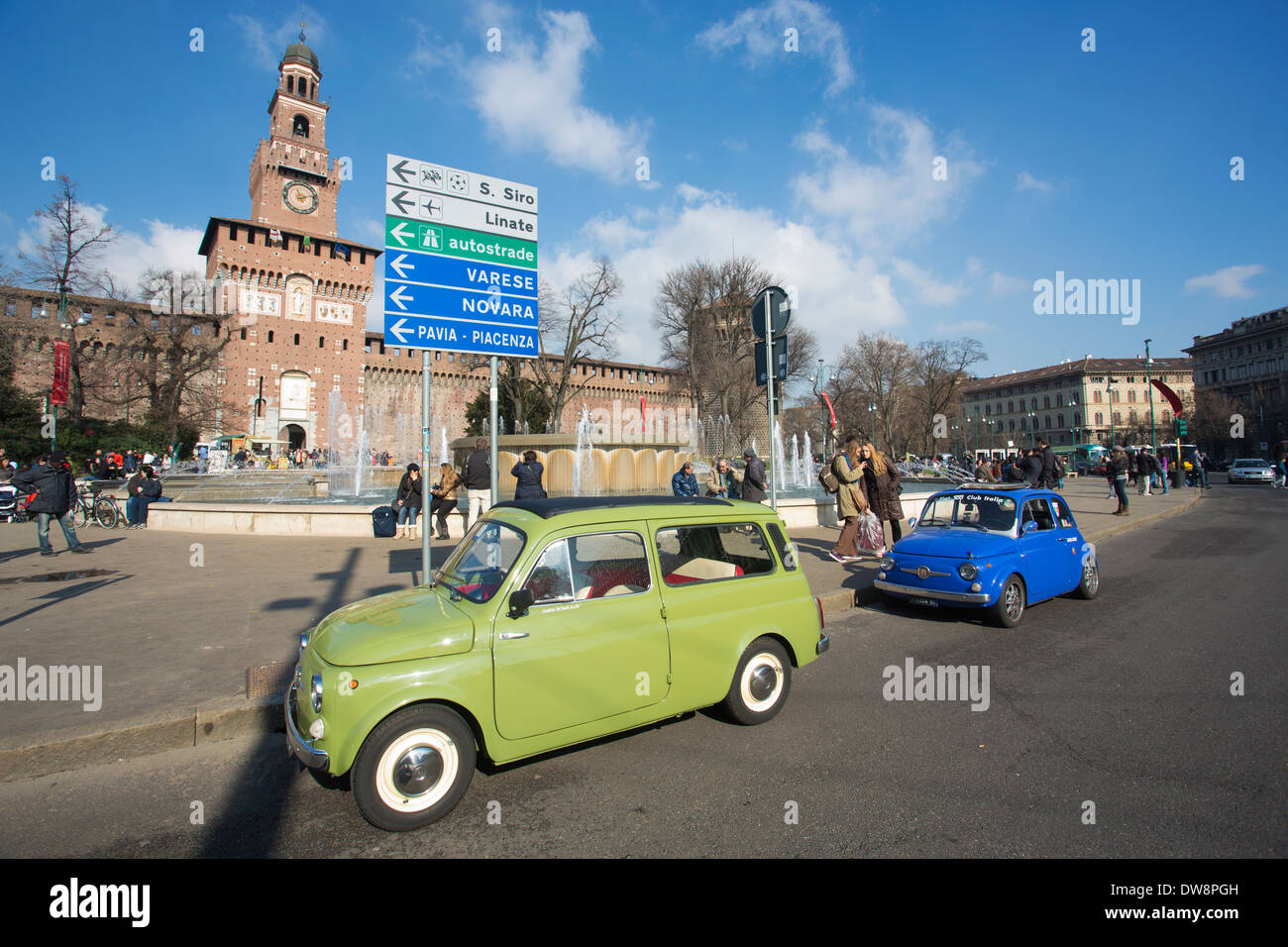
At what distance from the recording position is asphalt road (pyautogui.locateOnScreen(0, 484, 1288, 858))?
3045 mm

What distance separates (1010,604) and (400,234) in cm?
762

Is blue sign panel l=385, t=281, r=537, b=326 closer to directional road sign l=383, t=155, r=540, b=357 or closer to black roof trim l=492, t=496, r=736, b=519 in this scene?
directional road sign l=383, t=155, r=540, b=357

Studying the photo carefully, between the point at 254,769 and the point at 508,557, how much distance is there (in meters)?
2.11

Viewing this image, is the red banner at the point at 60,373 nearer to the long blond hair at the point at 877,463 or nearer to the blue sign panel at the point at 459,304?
the blue sign panel at the point at 459,304

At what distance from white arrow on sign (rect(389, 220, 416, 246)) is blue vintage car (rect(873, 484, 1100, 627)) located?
6558mm

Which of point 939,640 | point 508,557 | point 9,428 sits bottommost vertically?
point 939,640

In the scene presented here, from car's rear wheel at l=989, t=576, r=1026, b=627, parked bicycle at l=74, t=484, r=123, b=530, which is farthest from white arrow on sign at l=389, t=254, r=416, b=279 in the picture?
parked bicycle at l=74, t=484, r=123, b=530

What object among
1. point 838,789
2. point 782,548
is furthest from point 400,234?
point 838,789

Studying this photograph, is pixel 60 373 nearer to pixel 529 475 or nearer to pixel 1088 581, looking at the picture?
pixel 529 475

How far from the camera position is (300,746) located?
326 cm

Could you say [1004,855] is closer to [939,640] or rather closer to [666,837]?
[666,837]

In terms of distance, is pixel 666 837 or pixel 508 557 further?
pixel 508 557

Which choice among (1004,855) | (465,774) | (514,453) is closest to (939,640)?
(1004,855)
